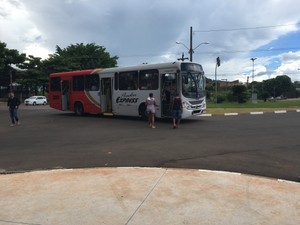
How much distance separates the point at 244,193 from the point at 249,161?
2.76m

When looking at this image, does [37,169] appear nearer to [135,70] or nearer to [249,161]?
[249,161]

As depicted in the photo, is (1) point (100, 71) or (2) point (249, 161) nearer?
(2) point (249, 161)

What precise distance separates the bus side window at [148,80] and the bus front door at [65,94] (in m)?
7.04

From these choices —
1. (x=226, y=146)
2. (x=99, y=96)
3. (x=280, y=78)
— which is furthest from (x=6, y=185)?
(x=280, y=78)

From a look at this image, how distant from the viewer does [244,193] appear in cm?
602

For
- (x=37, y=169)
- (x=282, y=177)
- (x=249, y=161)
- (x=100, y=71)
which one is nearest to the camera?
(x=282, y=177)

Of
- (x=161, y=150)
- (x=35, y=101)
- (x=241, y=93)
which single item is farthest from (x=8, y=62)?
(x=161, y=150)

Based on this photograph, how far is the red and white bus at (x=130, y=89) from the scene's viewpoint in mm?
→ 18281

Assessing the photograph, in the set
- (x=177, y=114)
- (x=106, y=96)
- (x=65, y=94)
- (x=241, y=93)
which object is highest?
(x=65, y=94)


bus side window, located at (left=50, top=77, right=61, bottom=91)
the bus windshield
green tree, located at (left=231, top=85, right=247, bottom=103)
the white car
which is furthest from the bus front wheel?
the white car

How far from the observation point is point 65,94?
25.2 meters

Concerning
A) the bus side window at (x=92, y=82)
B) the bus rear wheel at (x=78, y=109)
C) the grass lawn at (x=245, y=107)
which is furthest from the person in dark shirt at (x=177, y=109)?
the grass lawn at (x=245, y=107)

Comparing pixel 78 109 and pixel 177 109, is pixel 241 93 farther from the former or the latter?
pixel 177 109

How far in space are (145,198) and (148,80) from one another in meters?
14.0
